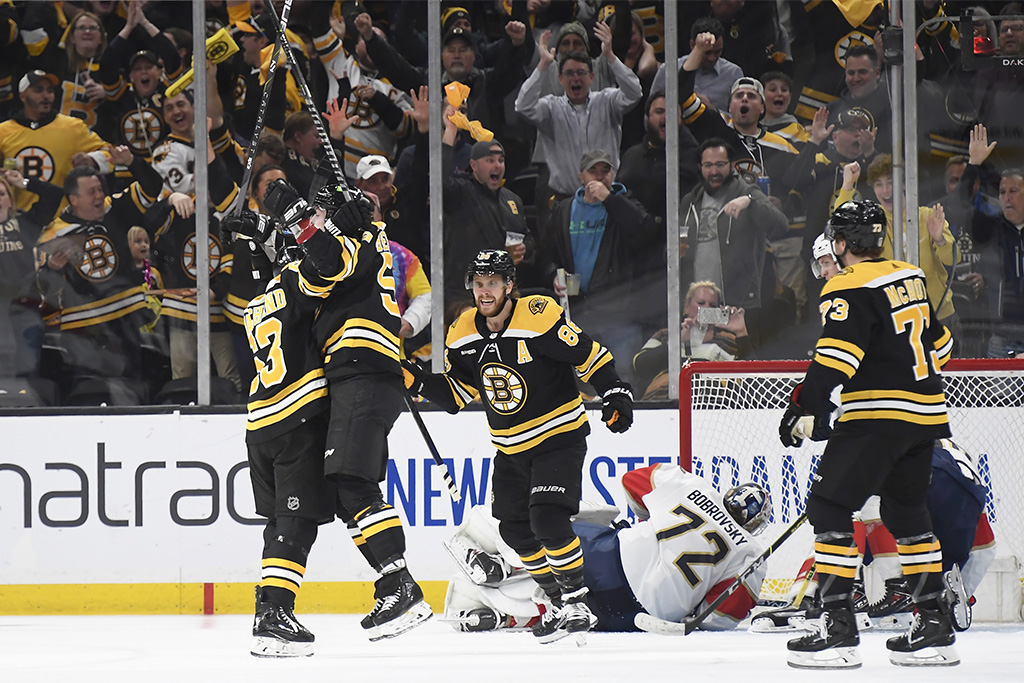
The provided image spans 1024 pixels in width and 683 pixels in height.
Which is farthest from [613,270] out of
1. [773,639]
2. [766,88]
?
[773,639]

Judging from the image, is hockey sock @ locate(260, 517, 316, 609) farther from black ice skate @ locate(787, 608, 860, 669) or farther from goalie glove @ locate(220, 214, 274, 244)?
black ice skate @ locate(787, 608, 860, 669)

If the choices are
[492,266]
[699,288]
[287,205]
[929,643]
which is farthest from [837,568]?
[699,288]

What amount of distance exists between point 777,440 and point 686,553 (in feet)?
2.73

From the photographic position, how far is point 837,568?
3229 millimetres

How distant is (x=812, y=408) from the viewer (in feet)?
10.8

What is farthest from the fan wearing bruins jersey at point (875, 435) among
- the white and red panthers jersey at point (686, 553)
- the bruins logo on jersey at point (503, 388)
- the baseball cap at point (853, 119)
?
the baseball cap at point (853, 119)

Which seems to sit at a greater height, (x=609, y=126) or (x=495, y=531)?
(x=609, y=126)

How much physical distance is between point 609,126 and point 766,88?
0.75 meters

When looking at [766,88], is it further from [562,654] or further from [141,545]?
[141,545]

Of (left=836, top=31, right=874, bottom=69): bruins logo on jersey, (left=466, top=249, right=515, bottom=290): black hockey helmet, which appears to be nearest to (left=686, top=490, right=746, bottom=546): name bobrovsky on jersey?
(left=466, top=249, right=515, bottom=290): black hockey helmet

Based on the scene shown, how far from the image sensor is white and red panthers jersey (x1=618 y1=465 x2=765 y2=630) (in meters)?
3.96

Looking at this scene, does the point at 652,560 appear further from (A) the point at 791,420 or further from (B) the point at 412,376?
(B) the point at 412,376

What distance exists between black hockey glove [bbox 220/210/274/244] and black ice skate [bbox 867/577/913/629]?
94.0 inches

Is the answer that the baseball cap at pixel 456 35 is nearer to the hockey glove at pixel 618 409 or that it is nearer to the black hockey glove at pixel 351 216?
the black hockey glove at pixel 351 216
